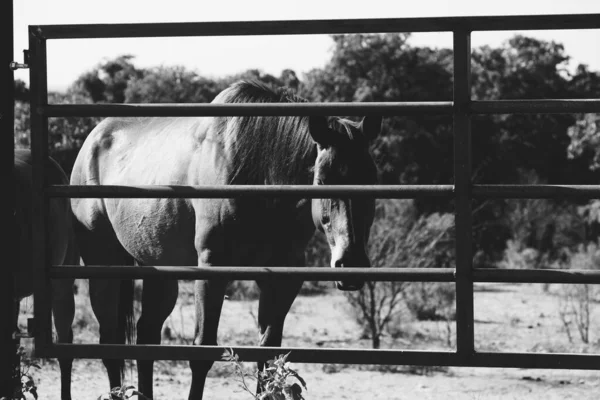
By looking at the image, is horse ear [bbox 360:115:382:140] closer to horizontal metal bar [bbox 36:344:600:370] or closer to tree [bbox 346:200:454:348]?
horizontal metal bar [bbox 36:344:600:370]

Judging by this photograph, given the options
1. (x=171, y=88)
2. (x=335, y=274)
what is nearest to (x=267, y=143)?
(x=335, y=274)

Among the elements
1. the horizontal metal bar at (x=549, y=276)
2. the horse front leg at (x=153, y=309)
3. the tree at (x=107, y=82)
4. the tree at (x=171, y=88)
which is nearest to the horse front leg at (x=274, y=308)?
the horse front leg at (x=153, y=309)

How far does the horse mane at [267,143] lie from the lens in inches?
158

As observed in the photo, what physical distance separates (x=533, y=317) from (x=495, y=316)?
1.55 ft

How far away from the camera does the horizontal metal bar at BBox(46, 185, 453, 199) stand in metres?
2.83

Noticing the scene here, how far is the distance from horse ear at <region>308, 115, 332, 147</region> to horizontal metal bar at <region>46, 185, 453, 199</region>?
0.72m

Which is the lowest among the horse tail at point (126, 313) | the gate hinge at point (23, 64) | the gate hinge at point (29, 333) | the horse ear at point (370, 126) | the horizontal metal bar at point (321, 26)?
the horse tail at point (126, 313)

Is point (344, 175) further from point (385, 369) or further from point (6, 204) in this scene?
point (385, 369)

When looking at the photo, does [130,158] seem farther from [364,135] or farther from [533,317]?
[533,317]

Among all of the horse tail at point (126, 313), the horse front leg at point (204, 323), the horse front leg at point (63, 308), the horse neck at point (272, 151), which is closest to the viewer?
the horse neck at point (272, 151)

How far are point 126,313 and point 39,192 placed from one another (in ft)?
8.84

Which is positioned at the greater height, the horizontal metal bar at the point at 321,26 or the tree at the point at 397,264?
the horizontal metal bar at the point at 321,26

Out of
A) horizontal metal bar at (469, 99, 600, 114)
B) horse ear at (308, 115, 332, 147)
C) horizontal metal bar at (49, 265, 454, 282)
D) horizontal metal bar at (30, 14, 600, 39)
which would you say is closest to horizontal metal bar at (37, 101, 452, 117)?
horizontal metal bar at (469, 99, 600, 114)

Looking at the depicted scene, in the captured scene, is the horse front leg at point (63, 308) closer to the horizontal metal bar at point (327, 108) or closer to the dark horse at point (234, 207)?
the dark horse at point (234, 207)
